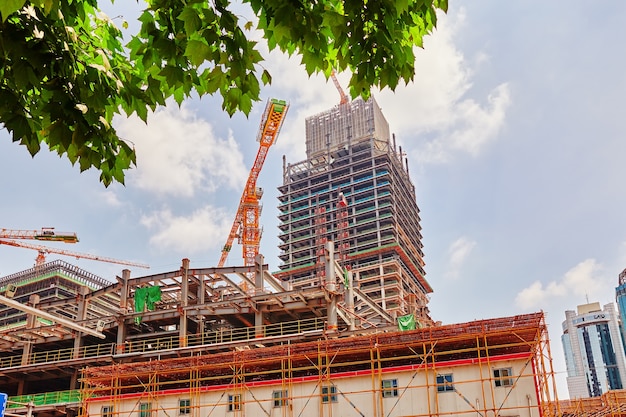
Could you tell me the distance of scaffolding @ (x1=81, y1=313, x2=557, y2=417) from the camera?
31.1m

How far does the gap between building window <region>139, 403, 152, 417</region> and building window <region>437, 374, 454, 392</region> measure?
18.2 m

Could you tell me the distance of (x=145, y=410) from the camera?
124 feet

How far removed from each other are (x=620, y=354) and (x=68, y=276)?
159 m

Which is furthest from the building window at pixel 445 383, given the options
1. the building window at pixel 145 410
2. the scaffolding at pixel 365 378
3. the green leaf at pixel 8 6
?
the green leaf at pixel 8 6

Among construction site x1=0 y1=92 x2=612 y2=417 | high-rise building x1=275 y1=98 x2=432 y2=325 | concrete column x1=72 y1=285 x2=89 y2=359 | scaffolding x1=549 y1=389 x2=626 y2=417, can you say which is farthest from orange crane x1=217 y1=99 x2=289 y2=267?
scaffolding x1=549 y1=389 x2=626 y2=417

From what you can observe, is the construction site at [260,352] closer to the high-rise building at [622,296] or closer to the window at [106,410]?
the window at [106,410]

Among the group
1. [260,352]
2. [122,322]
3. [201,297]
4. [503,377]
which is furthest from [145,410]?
[503,377]

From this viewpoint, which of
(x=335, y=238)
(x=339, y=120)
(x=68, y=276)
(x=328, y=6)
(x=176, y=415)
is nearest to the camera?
(x=328, y=6)

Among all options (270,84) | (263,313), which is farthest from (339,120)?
(270,84)

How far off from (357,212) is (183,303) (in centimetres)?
7606

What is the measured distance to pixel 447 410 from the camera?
104ft

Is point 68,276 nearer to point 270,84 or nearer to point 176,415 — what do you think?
point 176,415

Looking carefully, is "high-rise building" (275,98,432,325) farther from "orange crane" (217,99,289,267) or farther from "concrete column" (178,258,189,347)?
"concrete column" (178,258,189,347)

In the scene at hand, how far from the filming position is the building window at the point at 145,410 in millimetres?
37938
